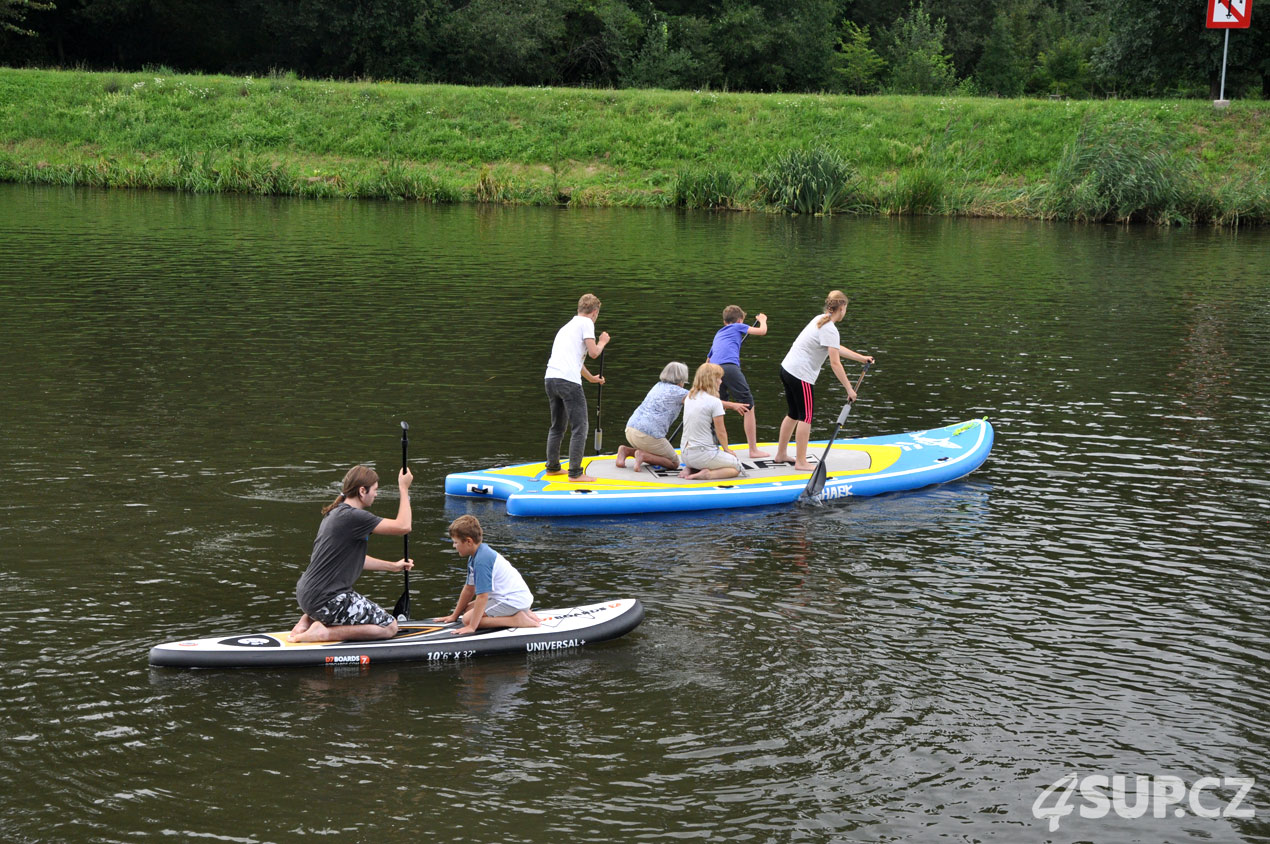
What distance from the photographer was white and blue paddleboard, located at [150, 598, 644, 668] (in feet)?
27.2

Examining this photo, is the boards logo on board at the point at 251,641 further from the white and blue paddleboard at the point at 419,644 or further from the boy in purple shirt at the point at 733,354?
the boy in purple shirt at the point at 733,354

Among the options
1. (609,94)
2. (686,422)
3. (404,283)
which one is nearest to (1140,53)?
(609,94)

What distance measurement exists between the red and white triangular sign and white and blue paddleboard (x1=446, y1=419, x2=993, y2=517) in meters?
36.2

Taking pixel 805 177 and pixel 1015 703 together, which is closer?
pixel 1015 703

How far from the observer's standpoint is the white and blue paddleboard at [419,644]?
8.29 m

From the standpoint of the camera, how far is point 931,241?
110ft

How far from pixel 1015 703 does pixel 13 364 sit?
14.0 metres

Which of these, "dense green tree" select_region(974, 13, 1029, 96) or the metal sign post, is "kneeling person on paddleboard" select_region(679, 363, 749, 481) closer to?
the metal sign post

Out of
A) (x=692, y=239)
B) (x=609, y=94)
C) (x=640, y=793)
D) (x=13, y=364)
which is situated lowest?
(x=640, y=793)

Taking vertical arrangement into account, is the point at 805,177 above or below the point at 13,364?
above

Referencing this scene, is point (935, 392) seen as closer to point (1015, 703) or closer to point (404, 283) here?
point (1015, 703)

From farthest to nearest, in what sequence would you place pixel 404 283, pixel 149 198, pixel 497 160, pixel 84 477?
pixel 497 160
pixel 149 198
pixel 404 283
pixel 84 477

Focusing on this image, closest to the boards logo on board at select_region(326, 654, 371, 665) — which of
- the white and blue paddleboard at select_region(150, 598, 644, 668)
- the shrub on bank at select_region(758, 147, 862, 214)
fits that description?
the white and blue paddleboard at select_region(150, 598, 644, 668)

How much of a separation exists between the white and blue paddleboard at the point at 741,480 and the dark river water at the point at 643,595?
0.69ft
